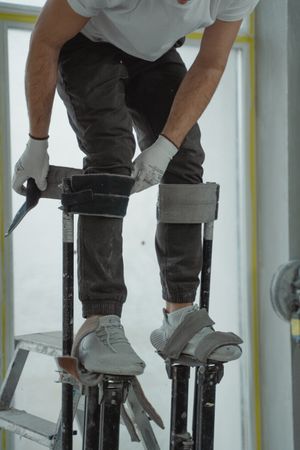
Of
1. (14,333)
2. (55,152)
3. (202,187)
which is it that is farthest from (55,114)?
(202,187)

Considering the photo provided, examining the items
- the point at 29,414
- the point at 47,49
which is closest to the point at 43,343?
the point at 29,414

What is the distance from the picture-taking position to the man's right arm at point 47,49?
1.65 meters

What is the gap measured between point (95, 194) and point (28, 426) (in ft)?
3.93

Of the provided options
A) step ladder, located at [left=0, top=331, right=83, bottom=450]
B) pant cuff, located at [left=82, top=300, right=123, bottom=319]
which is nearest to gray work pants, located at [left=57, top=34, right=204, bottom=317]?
pant cuff, located at [left=82, top=300, right=123, bottom=319]

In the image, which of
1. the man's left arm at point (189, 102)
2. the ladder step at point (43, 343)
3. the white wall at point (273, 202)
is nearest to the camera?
the man's left arm at point (189, 102)

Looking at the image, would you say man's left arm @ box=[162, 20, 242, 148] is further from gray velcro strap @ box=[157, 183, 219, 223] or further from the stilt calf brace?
the stilt calf brace

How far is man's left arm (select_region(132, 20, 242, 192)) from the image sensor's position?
179 cm

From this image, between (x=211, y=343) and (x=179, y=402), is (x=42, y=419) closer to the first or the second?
(x=179, y=402)

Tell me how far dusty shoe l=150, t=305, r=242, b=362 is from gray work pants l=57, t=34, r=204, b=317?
65 millimetres

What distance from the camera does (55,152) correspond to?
322 centimetres

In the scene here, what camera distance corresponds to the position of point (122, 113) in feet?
5.79

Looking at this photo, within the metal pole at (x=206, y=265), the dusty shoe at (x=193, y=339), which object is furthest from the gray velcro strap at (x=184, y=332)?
the metal pole at (x=206, y=265)

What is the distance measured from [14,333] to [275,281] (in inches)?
74.2

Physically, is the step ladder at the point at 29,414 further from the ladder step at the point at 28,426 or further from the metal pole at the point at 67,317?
the metal pole at the point at 67,317
